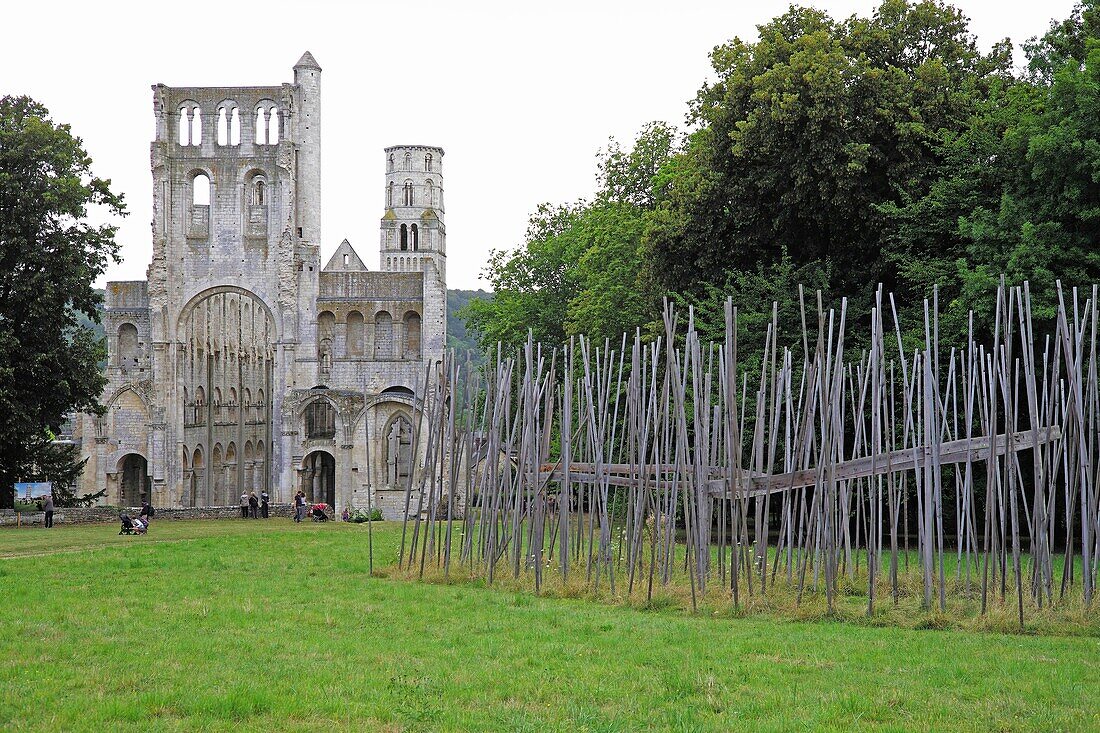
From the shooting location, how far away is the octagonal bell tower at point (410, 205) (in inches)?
3575

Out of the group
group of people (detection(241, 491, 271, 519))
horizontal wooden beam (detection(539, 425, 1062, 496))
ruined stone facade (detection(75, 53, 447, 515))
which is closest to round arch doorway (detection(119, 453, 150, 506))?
ruined stone facade (detection(75, 53, 447, 515))

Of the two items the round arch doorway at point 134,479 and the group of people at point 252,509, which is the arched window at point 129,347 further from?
the group of people at point 252,509

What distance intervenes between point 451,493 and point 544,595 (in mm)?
1831

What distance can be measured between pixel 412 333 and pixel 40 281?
18.2 meters

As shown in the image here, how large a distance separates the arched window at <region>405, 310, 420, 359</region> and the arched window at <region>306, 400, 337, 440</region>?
3564 millimetres

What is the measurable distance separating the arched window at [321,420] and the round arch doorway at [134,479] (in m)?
7.69

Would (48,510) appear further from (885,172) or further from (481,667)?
(481,667)

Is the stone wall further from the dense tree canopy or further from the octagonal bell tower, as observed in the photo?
the octagonal bell tower

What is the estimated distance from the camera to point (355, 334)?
44.4 meters

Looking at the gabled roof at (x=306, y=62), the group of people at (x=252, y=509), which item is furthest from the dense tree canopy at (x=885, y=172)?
the gabled roof at (x=306, y=62)

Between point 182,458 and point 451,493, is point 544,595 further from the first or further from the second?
point 182,458

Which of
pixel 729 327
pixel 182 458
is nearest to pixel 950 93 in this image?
pixel 729 327

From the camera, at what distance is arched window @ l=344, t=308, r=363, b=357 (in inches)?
1740

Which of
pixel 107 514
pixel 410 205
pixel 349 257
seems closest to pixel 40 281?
pixel 107 514
